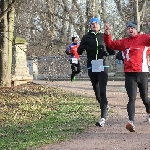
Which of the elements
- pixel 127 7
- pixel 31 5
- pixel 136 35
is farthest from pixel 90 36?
pixel 127 7

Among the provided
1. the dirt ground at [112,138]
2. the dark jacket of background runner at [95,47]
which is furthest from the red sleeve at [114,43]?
the dirt ground at [112,138]

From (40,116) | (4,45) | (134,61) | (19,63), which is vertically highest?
(4,45)

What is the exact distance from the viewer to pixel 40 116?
33.7 feet

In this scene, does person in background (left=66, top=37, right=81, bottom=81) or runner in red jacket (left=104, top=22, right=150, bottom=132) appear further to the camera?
person in background (left=66, top=37, right=81, bottom=81)

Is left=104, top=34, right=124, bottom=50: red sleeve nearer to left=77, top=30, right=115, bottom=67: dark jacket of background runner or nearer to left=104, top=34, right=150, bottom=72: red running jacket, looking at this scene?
left=104, top=34, right=150, bottom=72: red running jacket

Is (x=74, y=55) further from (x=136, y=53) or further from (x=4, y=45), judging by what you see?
(x=136, y=53)

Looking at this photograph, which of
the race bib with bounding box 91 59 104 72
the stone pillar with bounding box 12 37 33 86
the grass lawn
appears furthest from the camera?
the stone pillar with bounding box 12 37 33 86

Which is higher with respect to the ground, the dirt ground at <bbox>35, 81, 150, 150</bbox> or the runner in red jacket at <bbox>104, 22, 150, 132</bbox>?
the runner in red jacket at <bbox>104, 22, 150, 132</bbox>

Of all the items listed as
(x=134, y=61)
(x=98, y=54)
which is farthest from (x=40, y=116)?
(x=134, y=61)

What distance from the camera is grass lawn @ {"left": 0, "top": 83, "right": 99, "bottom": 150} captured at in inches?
302

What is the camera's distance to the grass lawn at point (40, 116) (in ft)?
25.2

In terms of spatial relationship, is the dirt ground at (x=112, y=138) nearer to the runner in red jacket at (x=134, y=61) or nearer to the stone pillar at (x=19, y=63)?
the runner in red jacket at (x=134, y=61)

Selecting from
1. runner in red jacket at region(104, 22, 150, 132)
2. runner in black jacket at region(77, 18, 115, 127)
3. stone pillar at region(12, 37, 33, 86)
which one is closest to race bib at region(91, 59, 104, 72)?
runner in black jacket at region(77, 18, 115, 127)

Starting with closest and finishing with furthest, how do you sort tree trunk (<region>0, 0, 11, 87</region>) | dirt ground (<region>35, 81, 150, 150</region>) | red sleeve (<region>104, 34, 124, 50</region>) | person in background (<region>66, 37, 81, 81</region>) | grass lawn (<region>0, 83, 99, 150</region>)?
dirt ground (<region>35, 81, 150, 150</region>)
grass lawn (<region>0, 83, 99, 150</region>)
red sleeve (<region>104, 34, 124, 50</region>)
tree trunk (<region>0, 0, 11, 87</region>)
person in background (<region>66, 37, 81, 81</region>)
